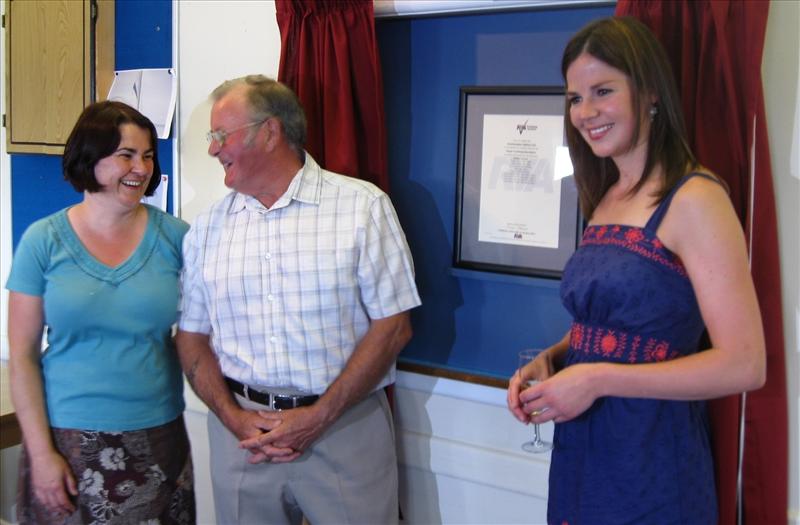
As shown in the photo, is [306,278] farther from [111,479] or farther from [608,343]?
[608,343]

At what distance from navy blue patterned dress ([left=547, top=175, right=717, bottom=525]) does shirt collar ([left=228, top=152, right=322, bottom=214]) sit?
0.68m

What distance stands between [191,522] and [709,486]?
46.2 inches

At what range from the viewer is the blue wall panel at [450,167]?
180cm

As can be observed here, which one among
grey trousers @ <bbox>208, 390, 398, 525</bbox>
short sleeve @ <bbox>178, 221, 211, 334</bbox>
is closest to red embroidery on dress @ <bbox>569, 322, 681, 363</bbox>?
grey trousers @ <bbox>208, 390, 398, 525</bbox>

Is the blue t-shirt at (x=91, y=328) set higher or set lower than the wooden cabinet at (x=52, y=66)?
lower

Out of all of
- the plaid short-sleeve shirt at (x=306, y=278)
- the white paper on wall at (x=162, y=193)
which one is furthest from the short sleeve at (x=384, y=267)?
the white paper on wall at (x=162, y=193)

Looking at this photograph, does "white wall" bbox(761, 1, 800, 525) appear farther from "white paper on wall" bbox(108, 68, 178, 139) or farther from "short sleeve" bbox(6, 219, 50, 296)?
"white paper on wall" bbox(108, 68, 178, 139)

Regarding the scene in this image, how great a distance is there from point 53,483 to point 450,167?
1.18 meters

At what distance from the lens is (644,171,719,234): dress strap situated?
1162mm

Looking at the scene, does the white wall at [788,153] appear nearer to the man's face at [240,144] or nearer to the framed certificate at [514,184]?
the framed certificate at [514,184]

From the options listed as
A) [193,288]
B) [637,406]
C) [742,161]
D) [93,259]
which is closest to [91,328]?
[93,259]

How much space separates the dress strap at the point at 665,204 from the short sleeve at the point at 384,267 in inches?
26.6

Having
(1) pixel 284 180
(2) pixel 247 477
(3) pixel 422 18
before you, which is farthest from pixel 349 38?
(2) pixel 247 477

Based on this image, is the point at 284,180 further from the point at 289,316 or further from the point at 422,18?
the point at 422,18
